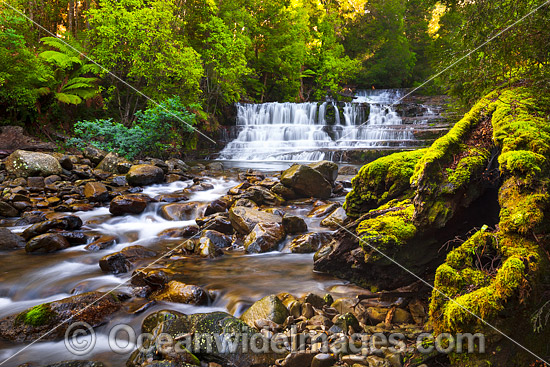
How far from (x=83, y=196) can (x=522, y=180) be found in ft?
29.8

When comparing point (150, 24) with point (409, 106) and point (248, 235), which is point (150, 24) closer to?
point (248, 235)

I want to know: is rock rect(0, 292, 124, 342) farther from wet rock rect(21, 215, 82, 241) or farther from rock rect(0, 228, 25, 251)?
wet rock rect(21, 215, 82, 241)

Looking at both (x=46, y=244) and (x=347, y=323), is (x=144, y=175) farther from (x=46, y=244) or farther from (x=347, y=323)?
(x=347, y=323)

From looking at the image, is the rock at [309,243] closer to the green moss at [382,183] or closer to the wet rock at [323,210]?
the green moss at [382,183]

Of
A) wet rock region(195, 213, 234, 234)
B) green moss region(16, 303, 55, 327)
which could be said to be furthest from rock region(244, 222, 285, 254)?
green moss region(16, 303, 55, 327)

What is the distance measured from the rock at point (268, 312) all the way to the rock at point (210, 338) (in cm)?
28

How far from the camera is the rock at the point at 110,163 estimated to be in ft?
35.8

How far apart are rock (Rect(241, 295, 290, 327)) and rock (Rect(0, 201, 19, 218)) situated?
6727mm

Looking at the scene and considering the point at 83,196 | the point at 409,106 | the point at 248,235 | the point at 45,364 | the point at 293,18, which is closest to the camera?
the point at 45,364

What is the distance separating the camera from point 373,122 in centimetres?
2058

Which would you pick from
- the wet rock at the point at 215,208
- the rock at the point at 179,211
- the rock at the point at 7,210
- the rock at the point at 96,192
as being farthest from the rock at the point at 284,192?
the rock at the point at 7,210

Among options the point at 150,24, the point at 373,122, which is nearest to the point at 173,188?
the point at 150,24

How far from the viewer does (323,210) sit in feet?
24.0

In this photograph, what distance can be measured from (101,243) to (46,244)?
0.83 meters
